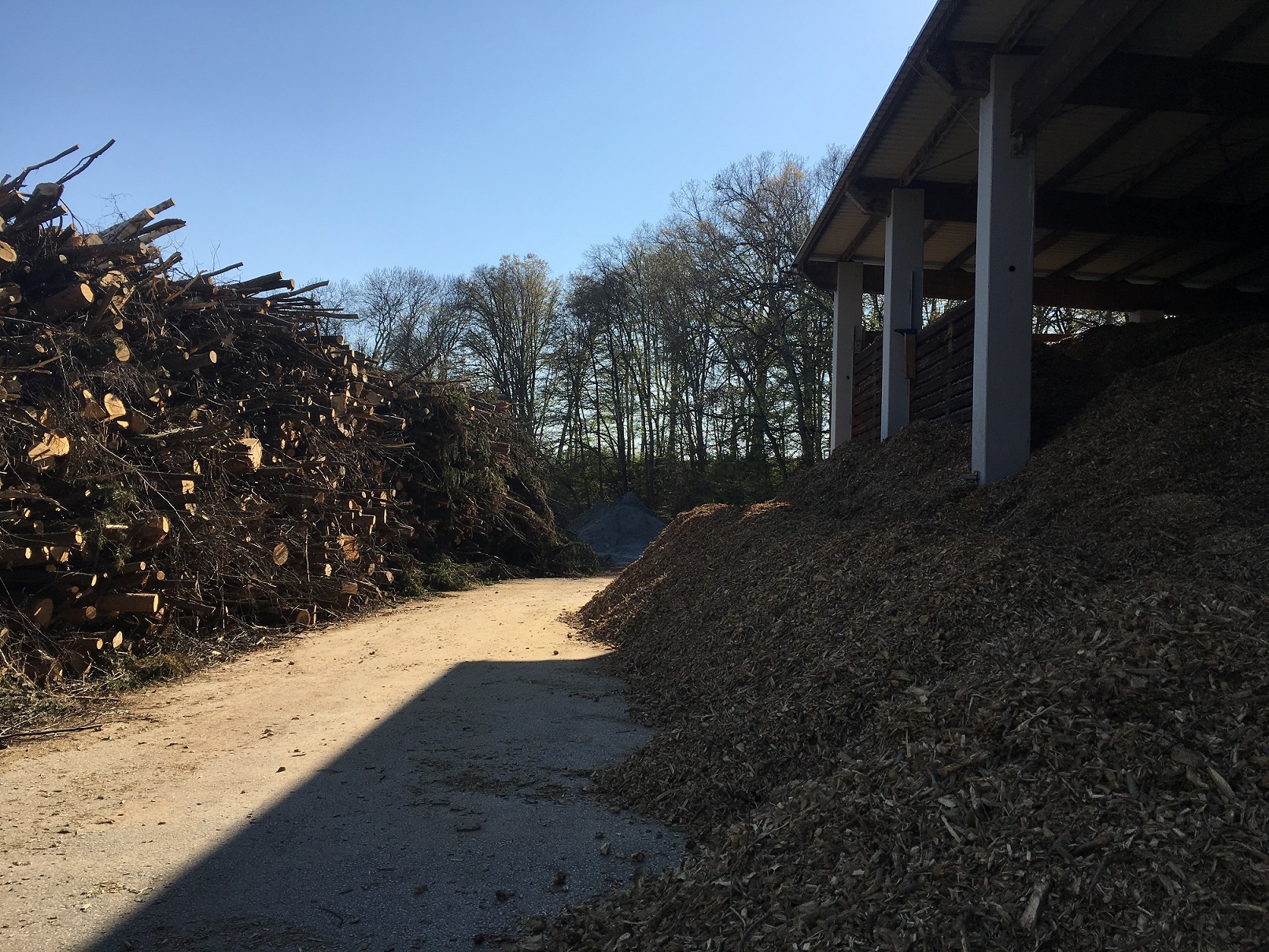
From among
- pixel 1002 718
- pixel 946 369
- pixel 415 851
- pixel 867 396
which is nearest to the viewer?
pixel 1002 718

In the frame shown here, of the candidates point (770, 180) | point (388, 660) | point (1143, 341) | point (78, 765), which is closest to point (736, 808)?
point (78, 765)

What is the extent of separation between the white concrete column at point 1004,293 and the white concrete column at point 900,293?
2.69 metres

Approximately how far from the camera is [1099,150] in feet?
28.5

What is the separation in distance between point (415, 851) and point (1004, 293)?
20.3ft

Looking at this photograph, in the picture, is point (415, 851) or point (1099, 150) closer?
point (415, 851)

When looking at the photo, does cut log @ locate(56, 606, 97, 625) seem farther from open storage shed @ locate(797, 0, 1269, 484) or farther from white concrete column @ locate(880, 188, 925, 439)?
white concrete column @ locate(880, 188, 925, 439)

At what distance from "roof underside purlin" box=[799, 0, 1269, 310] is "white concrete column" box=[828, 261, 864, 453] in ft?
1.06

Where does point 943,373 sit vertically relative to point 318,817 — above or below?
above

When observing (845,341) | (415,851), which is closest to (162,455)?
(415,851)

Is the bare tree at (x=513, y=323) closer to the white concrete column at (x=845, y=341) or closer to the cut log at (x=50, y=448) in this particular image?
the white concrete column at (x=845, y=341)

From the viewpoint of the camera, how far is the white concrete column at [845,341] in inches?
502

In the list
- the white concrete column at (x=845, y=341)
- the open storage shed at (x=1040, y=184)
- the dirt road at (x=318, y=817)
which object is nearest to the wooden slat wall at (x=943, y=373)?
the open storage shed at (x=1040, y=184)

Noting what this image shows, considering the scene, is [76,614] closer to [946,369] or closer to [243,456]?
[243,456]

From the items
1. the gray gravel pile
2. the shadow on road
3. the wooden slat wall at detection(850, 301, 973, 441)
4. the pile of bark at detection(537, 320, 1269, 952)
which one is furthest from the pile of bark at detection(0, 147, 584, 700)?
the gray gravel pile
